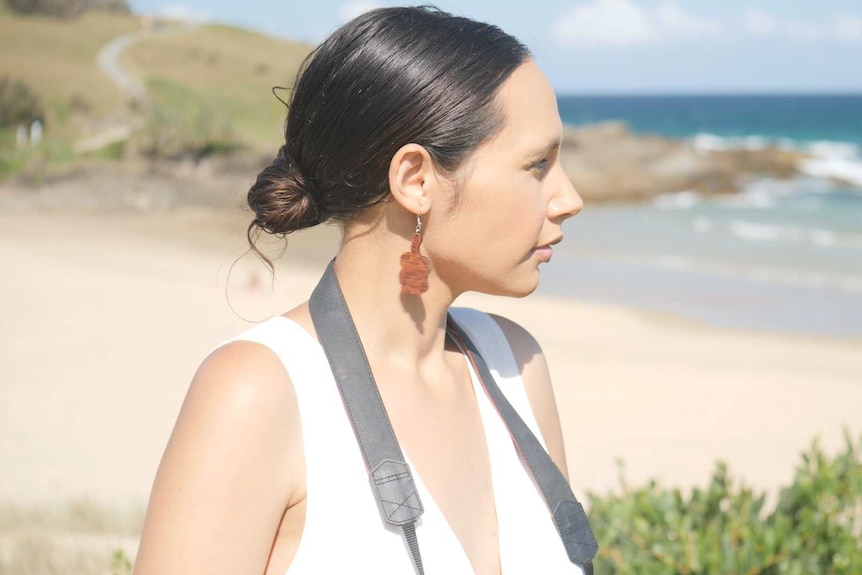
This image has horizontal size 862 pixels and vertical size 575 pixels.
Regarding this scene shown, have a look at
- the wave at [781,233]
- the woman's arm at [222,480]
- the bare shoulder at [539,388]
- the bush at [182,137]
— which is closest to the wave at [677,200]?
the wave at [781,233]

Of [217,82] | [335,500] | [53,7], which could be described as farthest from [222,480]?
[53,7]

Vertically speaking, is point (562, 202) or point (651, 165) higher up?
point (651, 165)

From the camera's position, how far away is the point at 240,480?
152cm

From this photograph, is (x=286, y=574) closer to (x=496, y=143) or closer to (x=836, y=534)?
(x=496, y=143)

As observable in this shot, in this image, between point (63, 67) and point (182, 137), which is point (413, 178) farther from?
point (63, 67)

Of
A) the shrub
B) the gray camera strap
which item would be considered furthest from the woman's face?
the shrub

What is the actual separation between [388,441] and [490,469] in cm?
35

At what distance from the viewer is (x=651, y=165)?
119 ft

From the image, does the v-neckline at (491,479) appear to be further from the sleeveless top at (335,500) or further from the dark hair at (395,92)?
the dark hair at (395,92)

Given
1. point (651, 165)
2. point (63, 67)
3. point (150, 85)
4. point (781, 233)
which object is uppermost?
point (651, 165)

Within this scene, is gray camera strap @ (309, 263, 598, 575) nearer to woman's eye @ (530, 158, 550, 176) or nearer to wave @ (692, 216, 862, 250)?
woman's eye @ (530, 158, 550, 176)

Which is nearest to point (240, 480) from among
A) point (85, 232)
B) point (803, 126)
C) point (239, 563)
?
point (239, 563)

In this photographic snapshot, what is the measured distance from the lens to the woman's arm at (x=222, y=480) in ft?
4.91

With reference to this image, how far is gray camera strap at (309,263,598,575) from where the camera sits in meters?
1.63
